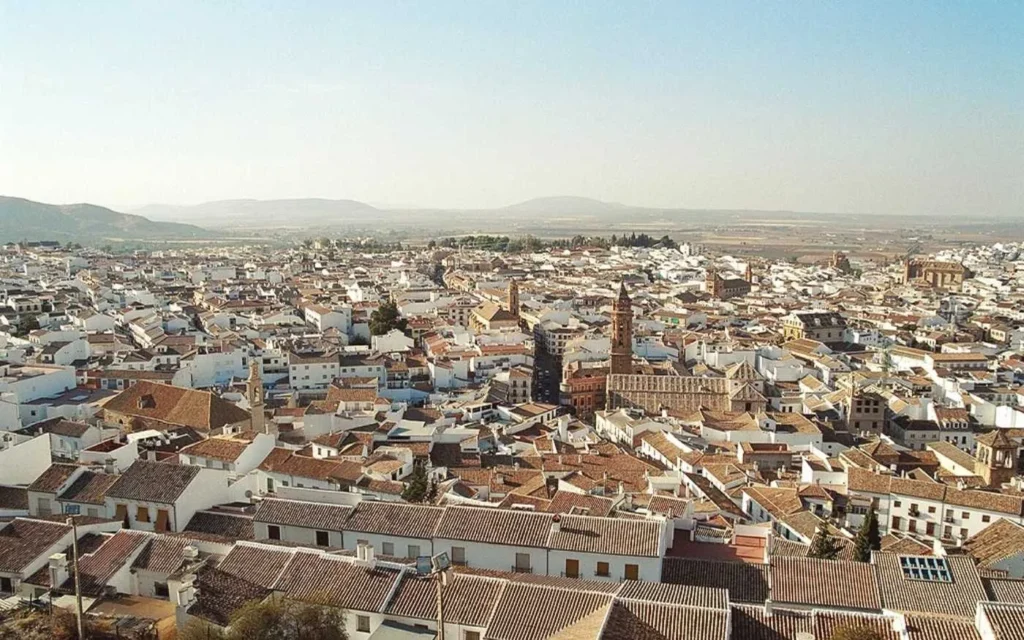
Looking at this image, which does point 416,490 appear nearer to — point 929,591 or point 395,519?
point 395,519

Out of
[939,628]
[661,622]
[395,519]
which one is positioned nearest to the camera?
[661,622]

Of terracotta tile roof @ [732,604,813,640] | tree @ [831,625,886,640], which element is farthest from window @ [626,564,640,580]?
tree @ [831,625,886,640]

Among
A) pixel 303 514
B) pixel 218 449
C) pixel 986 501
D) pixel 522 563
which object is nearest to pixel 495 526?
pixel 522 563

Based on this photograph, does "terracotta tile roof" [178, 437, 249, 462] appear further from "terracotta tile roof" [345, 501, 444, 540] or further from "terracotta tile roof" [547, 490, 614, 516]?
"terracotta tile roof" [547, 490, 614, 516]

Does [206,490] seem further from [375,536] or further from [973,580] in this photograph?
[973,580]

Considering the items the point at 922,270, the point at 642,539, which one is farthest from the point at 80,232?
the point at 642,539

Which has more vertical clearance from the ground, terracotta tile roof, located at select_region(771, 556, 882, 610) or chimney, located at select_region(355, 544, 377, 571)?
chimney, located at select_region(355, 544, 377, 571)
